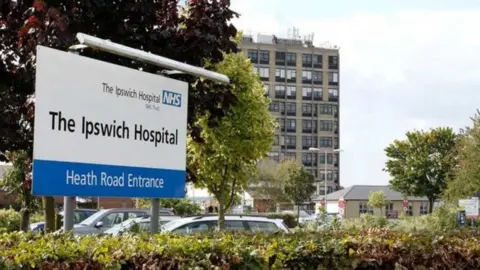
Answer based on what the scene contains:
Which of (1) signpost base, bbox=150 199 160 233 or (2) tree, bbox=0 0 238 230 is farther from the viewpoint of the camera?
(1) signpost base, bbox=150 199 160 233

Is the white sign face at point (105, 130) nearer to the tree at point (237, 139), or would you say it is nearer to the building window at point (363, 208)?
the tree at point (237, 139)

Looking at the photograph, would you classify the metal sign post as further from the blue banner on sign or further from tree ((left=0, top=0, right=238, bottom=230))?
tree ((left=0, top=0, right=238, bottom=230))

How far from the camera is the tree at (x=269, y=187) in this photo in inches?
3100

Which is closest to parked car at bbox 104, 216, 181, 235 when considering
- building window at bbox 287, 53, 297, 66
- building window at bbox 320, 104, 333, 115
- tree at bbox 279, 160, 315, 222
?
tree at bbox 279, 160, 315, 222

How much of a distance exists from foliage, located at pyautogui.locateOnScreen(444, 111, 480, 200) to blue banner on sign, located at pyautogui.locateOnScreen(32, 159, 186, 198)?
34.6 meters

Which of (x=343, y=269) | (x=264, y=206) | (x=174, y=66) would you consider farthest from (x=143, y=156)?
(x=264, y=206)

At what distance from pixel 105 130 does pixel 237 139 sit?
14.2 metres

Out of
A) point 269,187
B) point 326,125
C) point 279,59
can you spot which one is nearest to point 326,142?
point 326,125

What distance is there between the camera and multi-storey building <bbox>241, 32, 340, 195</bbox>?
122438mm

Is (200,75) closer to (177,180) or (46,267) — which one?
(177,180)

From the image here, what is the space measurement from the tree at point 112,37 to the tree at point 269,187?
70.6 m

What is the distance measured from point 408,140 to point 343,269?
2668 inches

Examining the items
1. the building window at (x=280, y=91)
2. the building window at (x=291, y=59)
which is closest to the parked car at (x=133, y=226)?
the building window at (x=280, y=91)

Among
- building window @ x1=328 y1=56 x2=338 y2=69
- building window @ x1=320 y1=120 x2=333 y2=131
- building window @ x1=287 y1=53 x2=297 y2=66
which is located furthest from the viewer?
building window @ x1=328 y1=56 x2=338 y2=69
